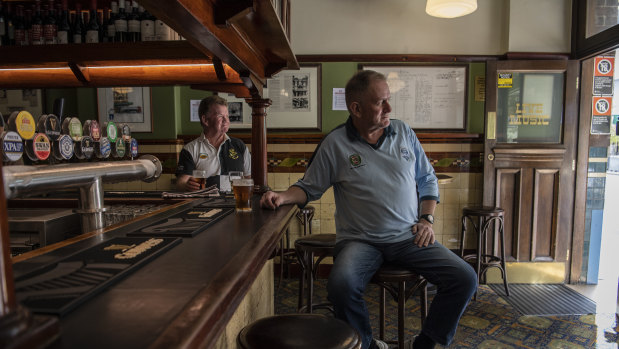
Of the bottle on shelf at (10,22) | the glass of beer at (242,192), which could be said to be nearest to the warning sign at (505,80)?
the glass of beer at (242,192)

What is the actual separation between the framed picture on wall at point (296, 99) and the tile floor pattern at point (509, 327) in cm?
182

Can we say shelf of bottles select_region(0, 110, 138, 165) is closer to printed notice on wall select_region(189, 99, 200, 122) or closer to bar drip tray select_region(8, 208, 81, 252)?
bar drip tray select_region(8, 208, 81, 252)

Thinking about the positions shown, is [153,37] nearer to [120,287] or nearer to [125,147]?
[125,147]

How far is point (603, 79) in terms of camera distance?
13.3 ft

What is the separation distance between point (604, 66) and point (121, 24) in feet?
14.9

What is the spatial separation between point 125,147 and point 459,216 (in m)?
3.43

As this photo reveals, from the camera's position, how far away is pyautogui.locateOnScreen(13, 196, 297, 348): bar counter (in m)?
0.54

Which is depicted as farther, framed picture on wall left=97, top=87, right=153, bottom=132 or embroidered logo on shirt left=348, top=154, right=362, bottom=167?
framed picture on wall left=97, top=87, right=153, bottom=132

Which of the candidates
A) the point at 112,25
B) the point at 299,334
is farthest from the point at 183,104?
the point at 299,334

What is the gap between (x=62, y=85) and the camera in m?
2.33

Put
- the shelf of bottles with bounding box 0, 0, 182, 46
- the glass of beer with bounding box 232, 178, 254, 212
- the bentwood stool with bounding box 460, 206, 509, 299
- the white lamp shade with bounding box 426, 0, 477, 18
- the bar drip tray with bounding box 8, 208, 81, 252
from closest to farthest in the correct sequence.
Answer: the bar drip tray with bounding box 8, 208, 81, 252
the glass of beer with bounding box 232, 178, 254, 212
the shelf of bottles with bounding box 0, 0, 182, 46
the white lamp shade with bounding box 426, 0, 477, 18
the bentwood stool with bounding box 460, 206, 509, 299

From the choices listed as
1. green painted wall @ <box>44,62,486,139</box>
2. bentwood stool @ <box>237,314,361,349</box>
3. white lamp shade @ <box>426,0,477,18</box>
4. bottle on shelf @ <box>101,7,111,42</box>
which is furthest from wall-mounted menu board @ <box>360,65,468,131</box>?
bentwood stool @ <box>237,314,361,349</box>

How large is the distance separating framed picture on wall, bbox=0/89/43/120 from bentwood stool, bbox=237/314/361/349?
172 inches

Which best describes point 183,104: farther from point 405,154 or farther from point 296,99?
point 405,154
